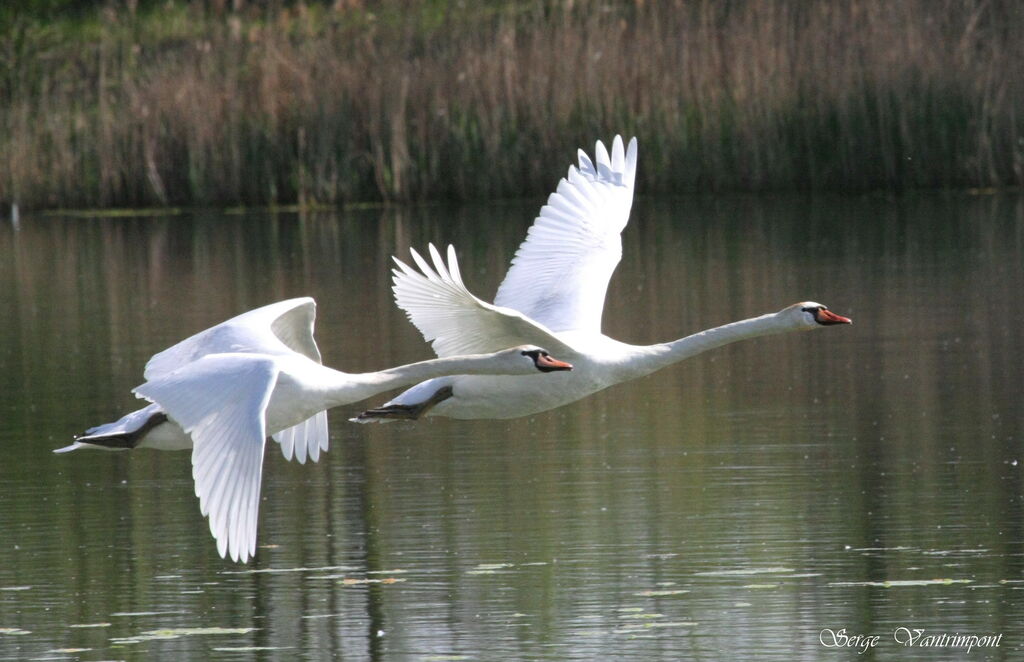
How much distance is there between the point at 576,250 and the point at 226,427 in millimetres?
2872

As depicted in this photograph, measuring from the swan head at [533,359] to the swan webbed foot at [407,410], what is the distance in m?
0.67

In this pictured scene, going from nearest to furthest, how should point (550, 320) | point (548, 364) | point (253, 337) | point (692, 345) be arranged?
point (548, 364) < point (253, 337) < point (692, 345) < point (550, 320)

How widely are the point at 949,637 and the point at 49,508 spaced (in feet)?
13.0

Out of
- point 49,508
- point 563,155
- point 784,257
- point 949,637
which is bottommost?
point 949,637

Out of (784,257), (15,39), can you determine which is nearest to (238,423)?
(784,257)

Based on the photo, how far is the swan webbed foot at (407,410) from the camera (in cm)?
799

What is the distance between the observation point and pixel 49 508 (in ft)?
28.5

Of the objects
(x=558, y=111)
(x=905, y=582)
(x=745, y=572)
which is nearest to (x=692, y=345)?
(x=745, y=572)

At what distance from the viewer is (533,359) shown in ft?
24.4

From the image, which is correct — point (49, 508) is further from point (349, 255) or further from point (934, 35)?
point (934, 35)

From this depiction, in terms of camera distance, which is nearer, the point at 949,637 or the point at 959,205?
the point at 949,637

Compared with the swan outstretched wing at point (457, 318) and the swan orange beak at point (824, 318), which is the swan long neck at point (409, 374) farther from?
the swan orange beak at point (824, 318)

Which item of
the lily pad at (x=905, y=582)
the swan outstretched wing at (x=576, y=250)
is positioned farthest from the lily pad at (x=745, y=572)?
the swan outstretched wing at (x=576, y=250)

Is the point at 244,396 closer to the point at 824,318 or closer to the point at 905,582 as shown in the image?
the point at 905,582
